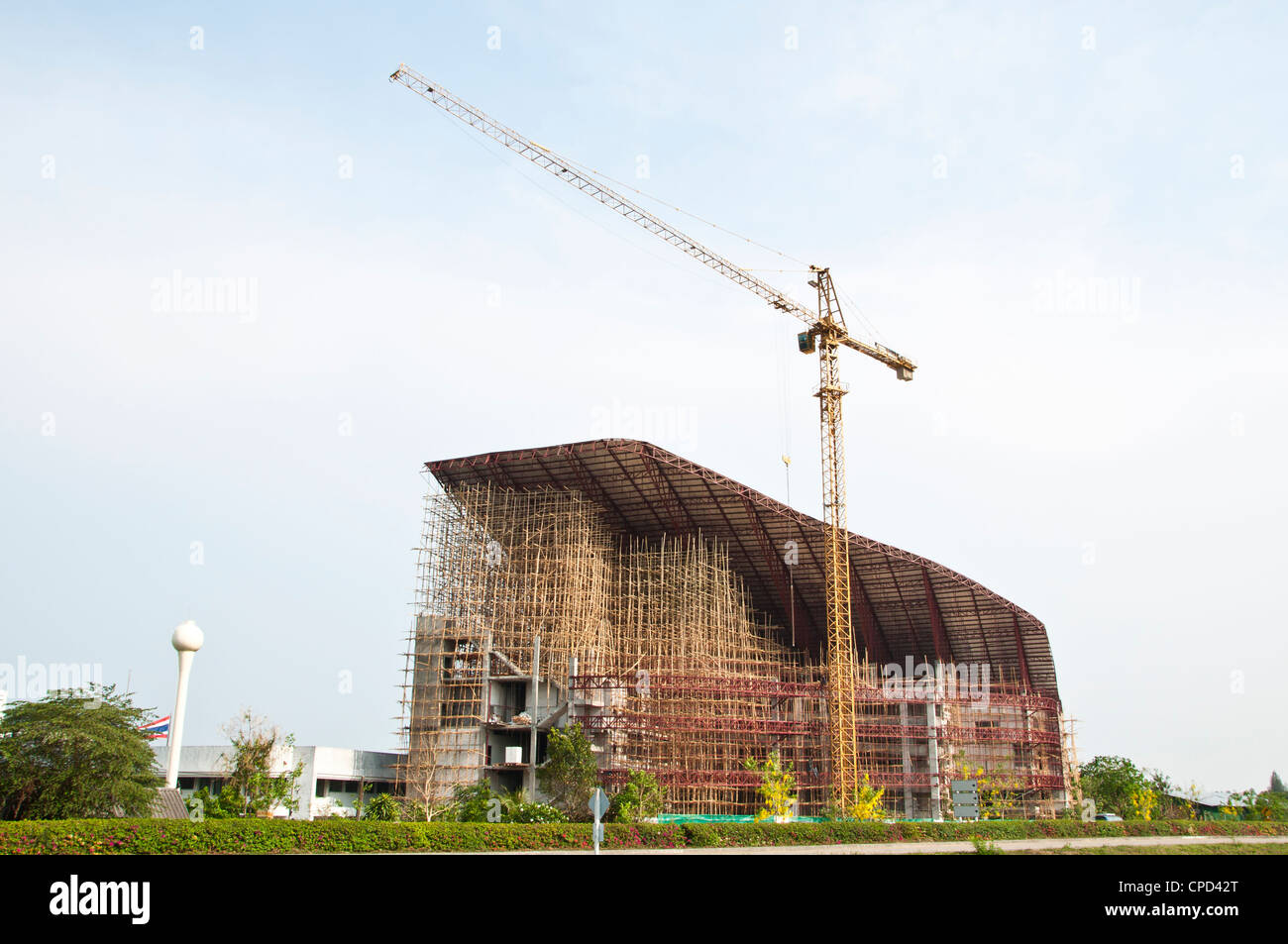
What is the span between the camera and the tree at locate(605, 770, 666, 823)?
47344 millimetres

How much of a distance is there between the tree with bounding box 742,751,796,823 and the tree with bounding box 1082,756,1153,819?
31221mm

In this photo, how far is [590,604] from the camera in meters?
61.2

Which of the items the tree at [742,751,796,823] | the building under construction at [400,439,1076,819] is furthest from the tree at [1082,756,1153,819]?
the tree at [742,751,796,823]

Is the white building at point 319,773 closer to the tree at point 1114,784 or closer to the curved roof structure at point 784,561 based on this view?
the curved roof structure at point 784,561

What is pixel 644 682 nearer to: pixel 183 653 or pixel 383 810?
pixel 383 810

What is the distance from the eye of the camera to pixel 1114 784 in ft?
255

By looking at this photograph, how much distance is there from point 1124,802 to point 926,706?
71.0ft

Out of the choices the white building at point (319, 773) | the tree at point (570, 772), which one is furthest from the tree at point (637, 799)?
the white building at point (319, 773)

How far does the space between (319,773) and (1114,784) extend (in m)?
59.7

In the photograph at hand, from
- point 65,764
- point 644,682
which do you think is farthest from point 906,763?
point 65,764

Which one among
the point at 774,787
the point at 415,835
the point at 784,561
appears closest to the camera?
the point at 415,835

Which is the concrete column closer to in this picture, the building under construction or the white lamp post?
the building under construction
